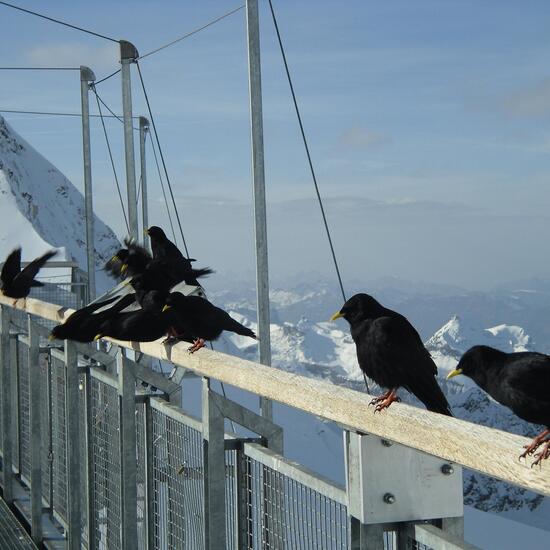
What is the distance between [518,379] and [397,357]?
1.39 meters

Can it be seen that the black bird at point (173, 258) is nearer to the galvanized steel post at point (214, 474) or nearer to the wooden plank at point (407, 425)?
the galvanized steel post at point (214, 474)

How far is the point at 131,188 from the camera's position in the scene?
1548cm

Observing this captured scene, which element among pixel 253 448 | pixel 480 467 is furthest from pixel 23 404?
pixel 480 467

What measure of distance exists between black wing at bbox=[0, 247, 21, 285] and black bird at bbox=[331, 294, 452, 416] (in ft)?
18.0

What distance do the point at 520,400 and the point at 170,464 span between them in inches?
50.4

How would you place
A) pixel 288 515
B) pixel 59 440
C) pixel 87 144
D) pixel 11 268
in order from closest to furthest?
pixel 288 515 → pixel 59 440 → pixel 11 268 → pixel 87 144

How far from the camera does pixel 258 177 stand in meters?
10.8

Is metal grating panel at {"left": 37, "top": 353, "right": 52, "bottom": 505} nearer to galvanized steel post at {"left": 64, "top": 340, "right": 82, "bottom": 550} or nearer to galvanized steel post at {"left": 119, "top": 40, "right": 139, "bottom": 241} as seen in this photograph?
galvanized steel post at {"left": 64, "top": 340, "right": 82, "bottom": 550}

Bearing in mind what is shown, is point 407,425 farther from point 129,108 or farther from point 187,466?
point 129,108

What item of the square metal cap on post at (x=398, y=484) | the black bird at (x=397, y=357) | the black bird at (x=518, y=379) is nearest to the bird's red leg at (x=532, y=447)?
the square metal cap on post at (x=398, y=484)

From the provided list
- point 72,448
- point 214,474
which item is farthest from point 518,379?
point 72,448

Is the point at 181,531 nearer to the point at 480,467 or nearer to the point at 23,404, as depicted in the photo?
the point at 480,467

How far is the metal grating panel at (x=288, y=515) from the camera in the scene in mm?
2305

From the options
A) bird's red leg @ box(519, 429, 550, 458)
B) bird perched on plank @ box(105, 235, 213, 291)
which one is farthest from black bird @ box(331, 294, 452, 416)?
bird's red leg @ box(519, 429, 550, 458)
